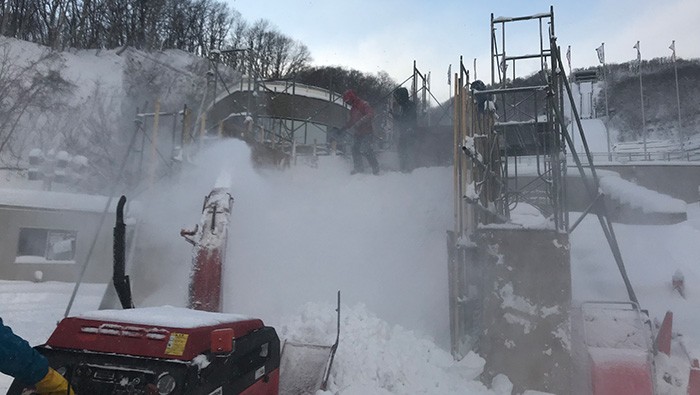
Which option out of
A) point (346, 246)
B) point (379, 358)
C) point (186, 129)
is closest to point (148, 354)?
point (379, 358)

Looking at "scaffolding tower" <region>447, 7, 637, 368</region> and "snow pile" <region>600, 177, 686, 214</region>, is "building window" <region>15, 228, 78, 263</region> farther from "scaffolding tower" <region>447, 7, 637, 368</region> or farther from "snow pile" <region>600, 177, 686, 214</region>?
"snow pile" <region>600, 177, 686, 214</region>

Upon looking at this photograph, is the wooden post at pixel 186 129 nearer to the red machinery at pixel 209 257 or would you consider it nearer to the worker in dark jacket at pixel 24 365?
the red machinery at pixel 209 257

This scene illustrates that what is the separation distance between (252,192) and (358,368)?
4.11 m

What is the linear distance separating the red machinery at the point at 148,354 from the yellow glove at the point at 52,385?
0.14m

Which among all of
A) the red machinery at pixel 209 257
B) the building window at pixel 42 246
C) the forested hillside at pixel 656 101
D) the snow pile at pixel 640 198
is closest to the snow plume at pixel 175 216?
the red machinery at pixel 209 257

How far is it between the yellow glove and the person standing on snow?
789 centimetres

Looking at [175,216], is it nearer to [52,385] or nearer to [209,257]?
[209,257]

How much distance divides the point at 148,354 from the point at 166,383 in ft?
0.82

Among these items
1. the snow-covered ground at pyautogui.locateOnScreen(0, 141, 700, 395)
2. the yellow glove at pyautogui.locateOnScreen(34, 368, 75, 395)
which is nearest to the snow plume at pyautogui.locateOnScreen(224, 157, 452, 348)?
the snow-covered ground at pyautogui.locateOnScreen(0, 141, 700, 395)

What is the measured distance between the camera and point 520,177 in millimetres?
15617

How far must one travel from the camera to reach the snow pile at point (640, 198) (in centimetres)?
1438

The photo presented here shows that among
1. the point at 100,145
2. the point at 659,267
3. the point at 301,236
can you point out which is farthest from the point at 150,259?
the point at 100,145

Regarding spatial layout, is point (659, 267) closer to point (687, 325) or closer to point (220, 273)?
point (687, 325)

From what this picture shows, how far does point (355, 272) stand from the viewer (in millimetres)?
7156
